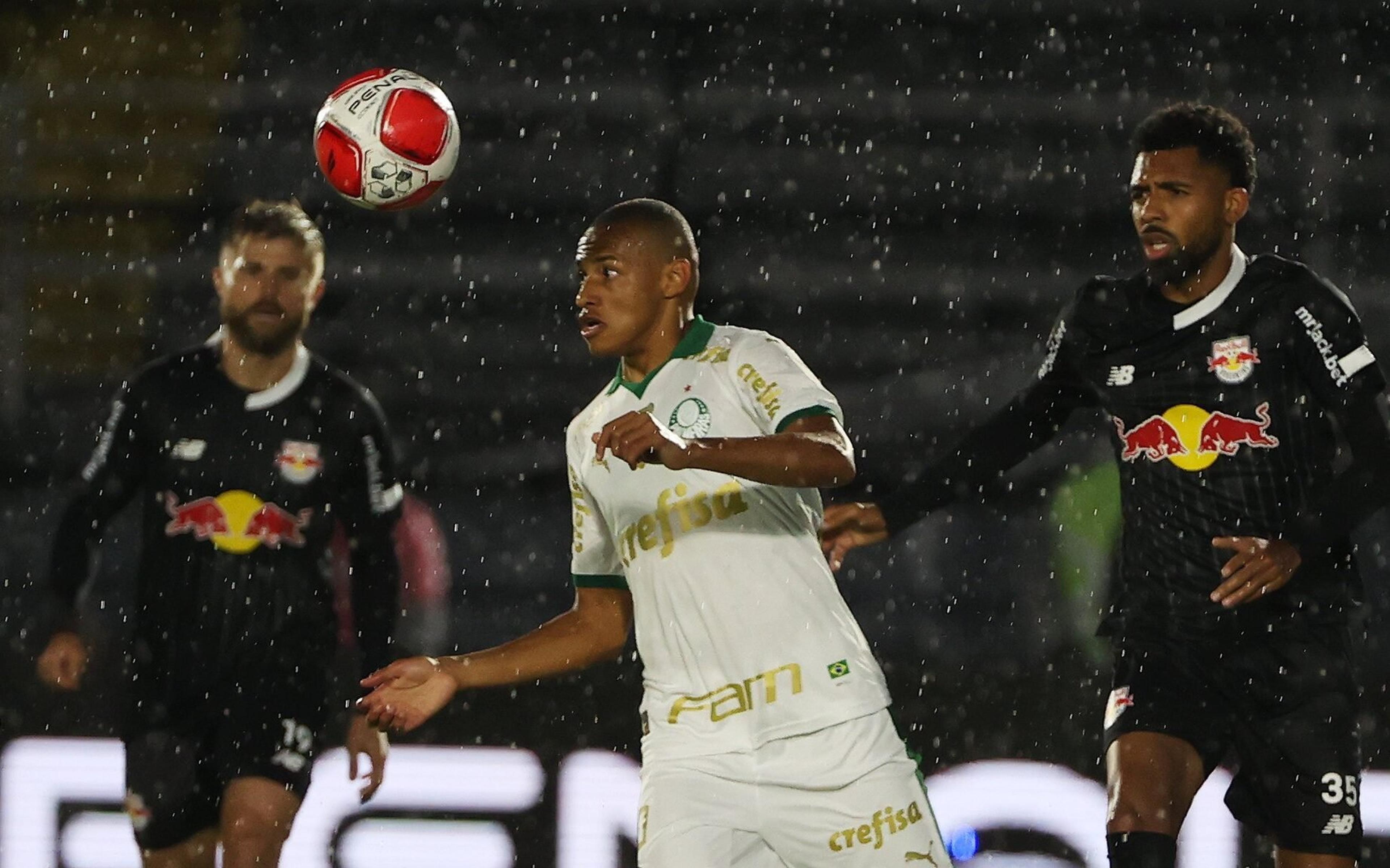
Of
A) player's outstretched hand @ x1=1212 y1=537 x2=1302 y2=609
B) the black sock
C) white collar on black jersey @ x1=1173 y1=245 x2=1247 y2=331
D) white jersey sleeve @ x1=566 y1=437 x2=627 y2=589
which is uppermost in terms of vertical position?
white collar on black jersey @ x1=1173 y1=245 x2=1247 y2=331

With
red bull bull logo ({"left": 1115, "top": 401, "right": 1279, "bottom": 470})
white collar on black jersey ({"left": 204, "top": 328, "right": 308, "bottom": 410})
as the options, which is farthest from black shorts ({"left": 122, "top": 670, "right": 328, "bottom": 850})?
red bull bull logo ({"left": 1115, "top": 401, "right": 1279, "bottom": 470})

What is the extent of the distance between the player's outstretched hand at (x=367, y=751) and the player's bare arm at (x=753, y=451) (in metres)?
1.60

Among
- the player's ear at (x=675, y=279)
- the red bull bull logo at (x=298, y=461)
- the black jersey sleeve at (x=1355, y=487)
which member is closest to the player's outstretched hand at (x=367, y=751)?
the red bull bull logo at (x=298, y=461)

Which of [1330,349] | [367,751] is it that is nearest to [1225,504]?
[1330,349]

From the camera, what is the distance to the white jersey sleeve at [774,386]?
138 inches

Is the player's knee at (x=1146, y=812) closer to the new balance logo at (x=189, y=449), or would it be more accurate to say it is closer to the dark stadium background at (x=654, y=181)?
the new balance logo at (x=189, y=449)

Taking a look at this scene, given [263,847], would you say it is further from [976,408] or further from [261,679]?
[976,408]

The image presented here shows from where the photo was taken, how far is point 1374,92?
8227 mm

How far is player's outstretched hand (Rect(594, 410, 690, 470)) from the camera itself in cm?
295

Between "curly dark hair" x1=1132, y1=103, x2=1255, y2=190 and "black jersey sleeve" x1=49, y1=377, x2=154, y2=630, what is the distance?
8.80 ft

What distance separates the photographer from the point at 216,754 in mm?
4777

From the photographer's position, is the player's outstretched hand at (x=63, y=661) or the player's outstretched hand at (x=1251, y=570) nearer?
the player's outstretched hand at (x=1251, y=570)

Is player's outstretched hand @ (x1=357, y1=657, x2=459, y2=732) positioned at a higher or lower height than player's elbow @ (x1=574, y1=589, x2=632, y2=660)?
lower

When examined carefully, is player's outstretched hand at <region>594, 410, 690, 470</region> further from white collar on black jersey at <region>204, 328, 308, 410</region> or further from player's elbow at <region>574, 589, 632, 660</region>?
white collar on black jersey at <region>204, 328, 308, 410</region>
